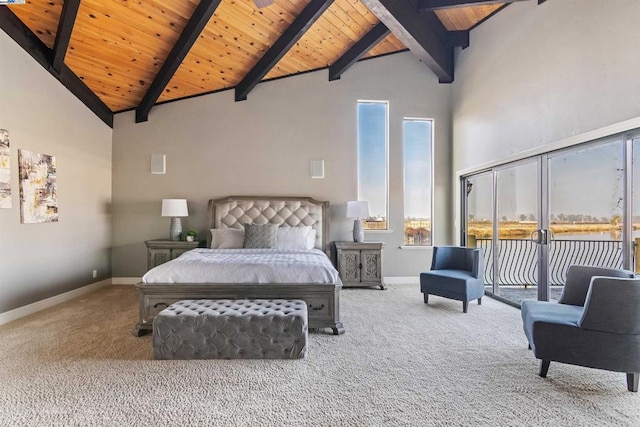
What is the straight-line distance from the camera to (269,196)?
6062mm

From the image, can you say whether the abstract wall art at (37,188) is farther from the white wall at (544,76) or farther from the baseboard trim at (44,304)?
the white wall at (544,76)

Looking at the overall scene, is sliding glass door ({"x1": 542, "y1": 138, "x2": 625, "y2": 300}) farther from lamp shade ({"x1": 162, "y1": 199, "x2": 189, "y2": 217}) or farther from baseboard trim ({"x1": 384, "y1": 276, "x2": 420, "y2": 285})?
lamp shade ({"x1": 162, "y1": 199, "x2": 189, "y2": 217})

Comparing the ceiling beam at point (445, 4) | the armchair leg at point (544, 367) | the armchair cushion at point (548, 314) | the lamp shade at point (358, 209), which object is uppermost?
the ceiling beam at point (445, 4)

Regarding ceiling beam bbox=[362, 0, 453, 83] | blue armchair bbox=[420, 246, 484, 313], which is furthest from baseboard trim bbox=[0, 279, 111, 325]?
ceiling beam bbox=[362, 0, 453, 83]

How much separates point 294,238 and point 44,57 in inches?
164

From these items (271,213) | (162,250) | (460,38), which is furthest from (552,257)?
(162,250)

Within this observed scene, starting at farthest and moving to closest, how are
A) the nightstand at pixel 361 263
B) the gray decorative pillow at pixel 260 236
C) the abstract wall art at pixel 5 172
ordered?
the nightstand at pixel 361 263
the gray decorative pillow at pixel 260 236
the abstract wall art at pixel 5 172

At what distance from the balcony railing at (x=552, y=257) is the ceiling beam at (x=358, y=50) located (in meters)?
3.77

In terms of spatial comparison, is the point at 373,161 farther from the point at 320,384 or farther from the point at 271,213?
the point at 320,384

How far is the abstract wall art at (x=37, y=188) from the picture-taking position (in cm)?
404

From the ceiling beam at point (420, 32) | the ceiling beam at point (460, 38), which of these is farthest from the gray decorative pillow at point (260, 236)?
the ceiling beam at point (460, 38)

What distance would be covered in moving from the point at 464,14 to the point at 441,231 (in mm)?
3691

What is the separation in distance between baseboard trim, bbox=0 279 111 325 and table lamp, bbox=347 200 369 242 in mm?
4457

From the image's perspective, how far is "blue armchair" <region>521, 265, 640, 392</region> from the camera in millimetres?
2303
